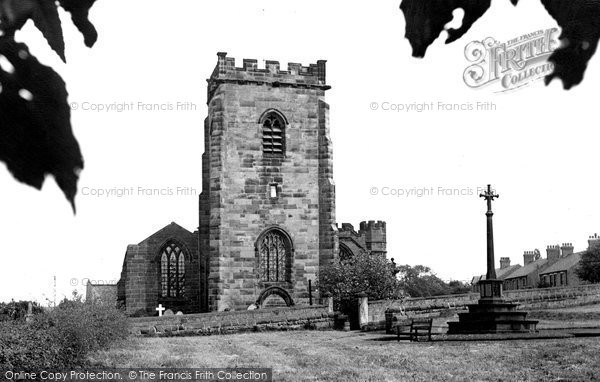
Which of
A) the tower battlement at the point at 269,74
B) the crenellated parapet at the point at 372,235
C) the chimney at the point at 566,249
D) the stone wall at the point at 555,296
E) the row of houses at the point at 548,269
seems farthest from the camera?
the chimney at the point at 566,249

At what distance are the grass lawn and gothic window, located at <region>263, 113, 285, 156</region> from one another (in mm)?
16675

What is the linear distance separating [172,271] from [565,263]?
4070 cm

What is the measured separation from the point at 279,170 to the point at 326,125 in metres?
3.32

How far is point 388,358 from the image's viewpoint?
16.6 metres

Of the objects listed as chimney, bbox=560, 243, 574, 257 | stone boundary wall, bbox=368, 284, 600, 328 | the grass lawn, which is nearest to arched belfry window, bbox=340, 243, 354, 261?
stone boundary wall, bbox=368, 284, 600, 328

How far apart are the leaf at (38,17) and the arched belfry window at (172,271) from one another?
41.0 metres

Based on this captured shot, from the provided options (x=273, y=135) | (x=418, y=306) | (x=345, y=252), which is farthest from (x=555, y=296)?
(x=345, y=252)

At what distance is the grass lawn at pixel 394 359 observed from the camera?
13438 millimetres

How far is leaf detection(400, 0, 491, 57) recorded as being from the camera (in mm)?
892

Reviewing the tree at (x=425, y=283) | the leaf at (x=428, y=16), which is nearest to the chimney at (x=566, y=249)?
the tree at (x=425, y=283)

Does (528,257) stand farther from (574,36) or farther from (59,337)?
(574,36)

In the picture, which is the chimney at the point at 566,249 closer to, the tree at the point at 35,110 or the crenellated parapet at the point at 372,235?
the crenellated parapet at the point at 372,235

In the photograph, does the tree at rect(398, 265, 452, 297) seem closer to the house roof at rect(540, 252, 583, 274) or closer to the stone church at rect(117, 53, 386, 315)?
the house roof at rect(540, 252, 583, 274)

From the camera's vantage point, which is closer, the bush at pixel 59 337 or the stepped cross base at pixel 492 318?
the bush at pixel 59 337
